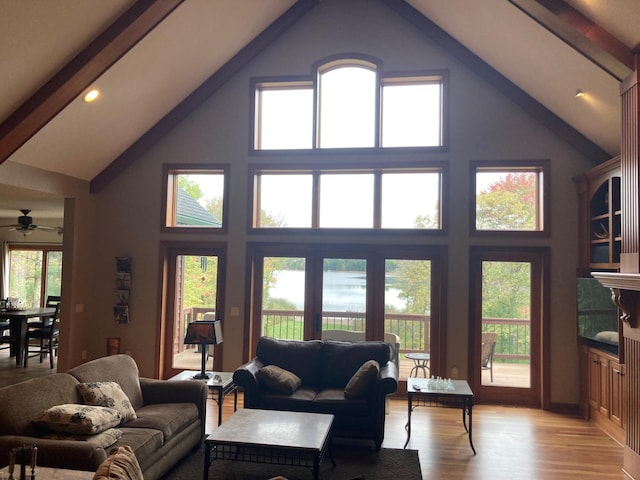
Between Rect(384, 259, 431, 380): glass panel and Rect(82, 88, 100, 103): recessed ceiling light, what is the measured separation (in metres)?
4.06

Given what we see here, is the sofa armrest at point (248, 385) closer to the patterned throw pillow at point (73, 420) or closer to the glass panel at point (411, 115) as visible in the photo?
the patterned throw pillow at point (73, 420)

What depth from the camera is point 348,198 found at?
246 inches

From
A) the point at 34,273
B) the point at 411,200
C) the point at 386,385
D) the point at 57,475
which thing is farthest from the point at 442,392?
the point at 34,273

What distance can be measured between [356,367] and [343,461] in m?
1.02

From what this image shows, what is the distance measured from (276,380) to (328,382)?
652 millimetres

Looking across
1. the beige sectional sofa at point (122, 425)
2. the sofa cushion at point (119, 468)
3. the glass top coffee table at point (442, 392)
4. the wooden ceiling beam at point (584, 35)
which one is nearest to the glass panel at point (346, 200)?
the glass top coffee table at point (442, 392)

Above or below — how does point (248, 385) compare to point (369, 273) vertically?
below

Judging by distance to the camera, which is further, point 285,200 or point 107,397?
point 285,200

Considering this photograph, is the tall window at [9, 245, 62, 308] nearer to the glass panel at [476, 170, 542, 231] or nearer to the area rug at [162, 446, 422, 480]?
the area rug at [162, 446, 422, 480]

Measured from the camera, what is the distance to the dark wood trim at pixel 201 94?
20.7 feet

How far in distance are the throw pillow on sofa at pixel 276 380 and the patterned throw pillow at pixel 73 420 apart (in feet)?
5.33

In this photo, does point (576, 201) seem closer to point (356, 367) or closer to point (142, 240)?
point (356, 367)

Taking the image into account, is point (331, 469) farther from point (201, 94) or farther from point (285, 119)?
point (201, 94)

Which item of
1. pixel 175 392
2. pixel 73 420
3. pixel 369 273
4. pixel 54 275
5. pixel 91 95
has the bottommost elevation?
pixel 175 392
